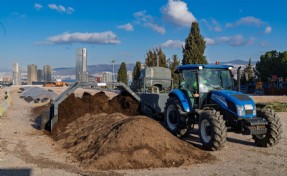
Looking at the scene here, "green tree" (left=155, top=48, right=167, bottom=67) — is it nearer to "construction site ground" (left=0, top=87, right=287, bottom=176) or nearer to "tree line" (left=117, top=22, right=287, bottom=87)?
"tree line" (left=117, top=22, right=287, bottom=87)

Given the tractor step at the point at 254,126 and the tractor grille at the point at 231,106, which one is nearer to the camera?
the tractor step at the point at 254,126

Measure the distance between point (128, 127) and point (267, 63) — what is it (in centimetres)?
5118

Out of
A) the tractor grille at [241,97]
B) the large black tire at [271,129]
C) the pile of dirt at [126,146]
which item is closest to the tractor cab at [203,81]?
the tractor grille at [241,97]

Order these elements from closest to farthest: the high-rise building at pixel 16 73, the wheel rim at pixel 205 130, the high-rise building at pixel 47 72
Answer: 1. the wheel rim at pixel 205 130
2. the high-rise building at pixel 16 73
3. the high-rise building at pixel 47 72

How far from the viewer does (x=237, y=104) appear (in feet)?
31.6

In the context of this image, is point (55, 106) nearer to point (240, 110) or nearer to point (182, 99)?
point (182, 99)

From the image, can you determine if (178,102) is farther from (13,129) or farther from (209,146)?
(13,129)

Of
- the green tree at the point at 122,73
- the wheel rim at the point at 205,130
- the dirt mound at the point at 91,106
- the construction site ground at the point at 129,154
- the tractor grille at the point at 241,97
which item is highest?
the green tree at the point at 122,73

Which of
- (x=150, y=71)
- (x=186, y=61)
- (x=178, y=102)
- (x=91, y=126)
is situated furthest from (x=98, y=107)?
(x=186, y=61)

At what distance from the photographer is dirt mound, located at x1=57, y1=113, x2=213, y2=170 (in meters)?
7.93

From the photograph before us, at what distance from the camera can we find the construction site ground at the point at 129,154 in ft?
24.9

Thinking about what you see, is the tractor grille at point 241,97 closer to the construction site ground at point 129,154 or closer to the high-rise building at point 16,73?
the construction site ground at point 129,154

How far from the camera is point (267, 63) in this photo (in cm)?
5619

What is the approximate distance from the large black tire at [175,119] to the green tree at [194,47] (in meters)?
26.9
